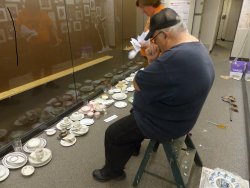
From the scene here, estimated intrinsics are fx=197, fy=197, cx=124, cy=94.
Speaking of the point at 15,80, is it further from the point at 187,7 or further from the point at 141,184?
the point at 187,7

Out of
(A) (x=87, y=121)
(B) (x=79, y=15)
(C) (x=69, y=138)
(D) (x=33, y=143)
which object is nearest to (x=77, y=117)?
(A) (x=87, y=121)

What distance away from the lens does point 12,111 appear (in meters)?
2.33

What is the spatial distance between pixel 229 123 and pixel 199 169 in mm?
945

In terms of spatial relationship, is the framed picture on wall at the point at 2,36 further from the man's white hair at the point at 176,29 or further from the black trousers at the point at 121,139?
the man's white hair at the point at 176,29

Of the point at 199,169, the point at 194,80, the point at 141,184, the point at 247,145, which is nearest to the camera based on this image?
the point at 194,80

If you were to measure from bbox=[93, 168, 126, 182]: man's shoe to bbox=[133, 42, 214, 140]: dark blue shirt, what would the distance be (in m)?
0.60

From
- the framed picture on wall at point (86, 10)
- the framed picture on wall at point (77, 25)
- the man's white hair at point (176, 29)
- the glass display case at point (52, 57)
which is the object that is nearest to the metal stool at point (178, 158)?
the man's white hair at point (176, 29)

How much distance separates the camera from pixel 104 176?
159 cm

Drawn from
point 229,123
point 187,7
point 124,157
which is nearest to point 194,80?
point 124,157

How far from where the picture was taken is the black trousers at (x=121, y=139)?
134 centimetres

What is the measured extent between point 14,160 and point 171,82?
61.7 inches

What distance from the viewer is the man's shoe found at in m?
1.58

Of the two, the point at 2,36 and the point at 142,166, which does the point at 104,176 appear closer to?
the point at 142,166

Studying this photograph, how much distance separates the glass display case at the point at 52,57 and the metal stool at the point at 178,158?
1.35 meters
